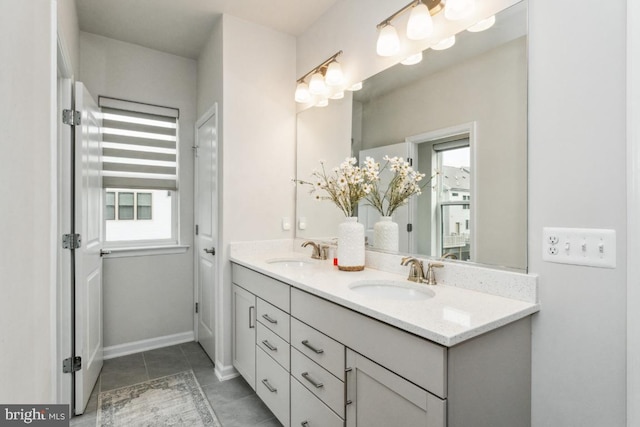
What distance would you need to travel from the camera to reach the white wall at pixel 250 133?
2.44 meters

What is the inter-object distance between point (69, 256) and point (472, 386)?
2.13 meters

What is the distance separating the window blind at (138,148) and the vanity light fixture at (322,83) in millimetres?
1351

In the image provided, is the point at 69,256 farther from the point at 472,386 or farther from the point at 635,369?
the point at 635,369

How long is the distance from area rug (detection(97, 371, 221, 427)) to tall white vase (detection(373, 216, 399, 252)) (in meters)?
1.40

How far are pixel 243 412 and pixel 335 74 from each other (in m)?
2.24

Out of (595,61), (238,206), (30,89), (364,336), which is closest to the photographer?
(30,89)

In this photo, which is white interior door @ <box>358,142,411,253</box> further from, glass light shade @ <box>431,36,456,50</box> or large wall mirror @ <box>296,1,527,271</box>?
glass light shade @ <box>431,36,456,50</box>

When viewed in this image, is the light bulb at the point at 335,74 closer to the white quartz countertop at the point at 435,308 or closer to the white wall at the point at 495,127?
the white wall at the point at 495,127

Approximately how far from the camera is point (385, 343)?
1129mm

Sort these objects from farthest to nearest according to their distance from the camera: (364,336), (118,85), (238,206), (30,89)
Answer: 1. (118,85)
2. (238,206)
3. (364,336)
4. (30,89)

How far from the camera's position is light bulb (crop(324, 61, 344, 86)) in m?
2.23

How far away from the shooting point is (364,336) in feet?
3.99

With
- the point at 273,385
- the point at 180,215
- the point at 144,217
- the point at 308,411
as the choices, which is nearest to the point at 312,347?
the point at 308,411

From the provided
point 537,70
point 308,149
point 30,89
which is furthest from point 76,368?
point 537,70
